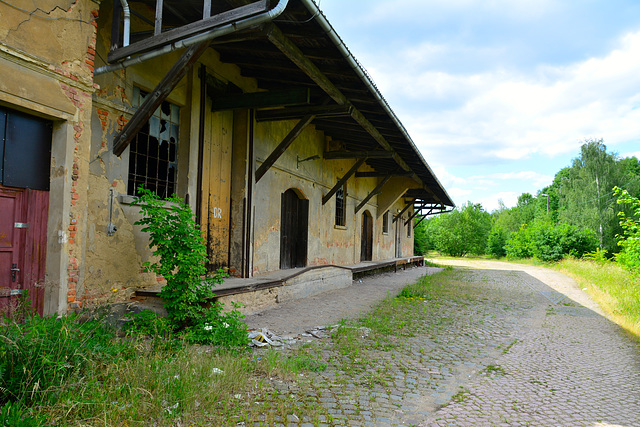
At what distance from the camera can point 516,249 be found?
33281mm

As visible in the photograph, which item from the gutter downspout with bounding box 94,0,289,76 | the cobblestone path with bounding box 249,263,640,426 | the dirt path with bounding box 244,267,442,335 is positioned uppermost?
the gutter downspout with bounding box 94,0,289,76

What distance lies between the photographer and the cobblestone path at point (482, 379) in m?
3.26

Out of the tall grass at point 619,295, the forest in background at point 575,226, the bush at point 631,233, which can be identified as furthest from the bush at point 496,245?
the bush at point 631,233

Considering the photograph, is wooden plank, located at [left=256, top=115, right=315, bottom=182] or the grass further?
wooden plank, located at [left=256, top=115, right=315, bottom=182]

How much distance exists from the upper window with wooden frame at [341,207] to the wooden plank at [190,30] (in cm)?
989

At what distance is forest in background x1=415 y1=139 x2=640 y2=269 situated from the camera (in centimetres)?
2466

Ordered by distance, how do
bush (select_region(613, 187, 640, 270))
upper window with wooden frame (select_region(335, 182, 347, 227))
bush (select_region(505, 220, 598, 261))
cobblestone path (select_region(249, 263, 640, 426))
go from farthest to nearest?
bush (select_region(505, 220, 598, 261)), upper window with wooden frame (select_region(335, 182, 347, 227)), bush (select_region(613, 187, 640, 270)), cobblestone path (select_region(249, 263, 640, 426))

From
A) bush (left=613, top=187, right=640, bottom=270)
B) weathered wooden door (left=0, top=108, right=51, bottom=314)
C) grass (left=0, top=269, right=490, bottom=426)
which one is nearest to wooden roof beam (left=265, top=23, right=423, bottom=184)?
weathered wooden door (left=0, top=108, right=51, bottom=314)

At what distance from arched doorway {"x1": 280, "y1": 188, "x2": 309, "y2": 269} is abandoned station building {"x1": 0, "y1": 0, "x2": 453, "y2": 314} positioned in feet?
0.89

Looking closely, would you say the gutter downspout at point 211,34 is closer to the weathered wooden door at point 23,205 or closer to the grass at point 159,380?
the weathered wooden door at point 23,205

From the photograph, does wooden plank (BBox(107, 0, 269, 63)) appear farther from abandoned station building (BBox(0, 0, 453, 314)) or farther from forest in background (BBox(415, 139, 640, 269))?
forest in background (BBox(415, 139, 640, 269))

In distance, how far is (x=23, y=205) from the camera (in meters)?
4.20

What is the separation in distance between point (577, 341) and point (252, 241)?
5.92 metres

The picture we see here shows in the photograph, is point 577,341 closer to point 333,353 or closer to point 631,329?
point 631,329
